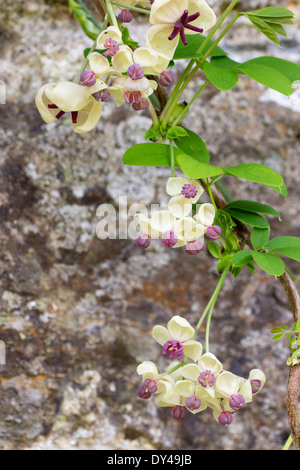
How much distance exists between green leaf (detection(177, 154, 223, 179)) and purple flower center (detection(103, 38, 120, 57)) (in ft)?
0.42

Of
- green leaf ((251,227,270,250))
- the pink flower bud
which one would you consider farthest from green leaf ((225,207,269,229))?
the pink flower bud

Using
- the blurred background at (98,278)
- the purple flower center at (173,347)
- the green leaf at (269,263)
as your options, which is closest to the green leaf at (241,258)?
the green leaf at (269,263)

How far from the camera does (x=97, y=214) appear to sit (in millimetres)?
946

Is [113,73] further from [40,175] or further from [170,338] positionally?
[40,175]

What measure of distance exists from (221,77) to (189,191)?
0.49 ft

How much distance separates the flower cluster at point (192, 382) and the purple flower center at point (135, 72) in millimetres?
269

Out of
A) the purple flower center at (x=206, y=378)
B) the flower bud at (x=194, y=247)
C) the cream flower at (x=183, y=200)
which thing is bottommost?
the purple flower center at (x=206, y=378)

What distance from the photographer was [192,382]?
569 millimetres

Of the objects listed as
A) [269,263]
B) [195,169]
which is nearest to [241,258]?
[269,263]

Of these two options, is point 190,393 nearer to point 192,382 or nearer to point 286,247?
point 192,382

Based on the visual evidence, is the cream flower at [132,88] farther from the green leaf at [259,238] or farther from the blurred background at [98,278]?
the blurred background at [98,278]

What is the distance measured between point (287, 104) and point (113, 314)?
59cm

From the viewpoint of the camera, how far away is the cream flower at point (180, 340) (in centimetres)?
56
